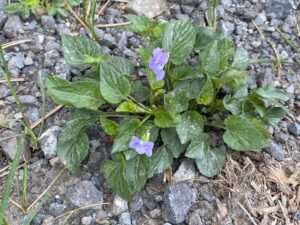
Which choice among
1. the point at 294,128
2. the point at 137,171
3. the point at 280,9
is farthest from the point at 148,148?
the point at 280,9

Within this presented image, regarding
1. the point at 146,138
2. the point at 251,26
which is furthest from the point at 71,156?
the point at 251,26

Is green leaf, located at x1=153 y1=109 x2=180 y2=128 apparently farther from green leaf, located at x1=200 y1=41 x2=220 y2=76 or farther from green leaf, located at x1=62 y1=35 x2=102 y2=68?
green leaf, located at x1=62 y1=35 x2=102 y2=68

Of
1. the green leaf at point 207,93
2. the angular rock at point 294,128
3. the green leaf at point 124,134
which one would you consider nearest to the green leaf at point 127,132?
the green leaf at point 124,134

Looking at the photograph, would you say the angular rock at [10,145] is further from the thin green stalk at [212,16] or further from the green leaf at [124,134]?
the thin green stalk at [212,16]

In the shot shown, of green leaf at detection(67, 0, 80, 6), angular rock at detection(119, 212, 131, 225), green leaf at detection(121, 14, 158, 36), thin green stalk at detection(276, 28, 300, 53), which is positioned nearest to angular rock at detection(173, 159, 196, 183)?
angular rock at detection(119, 212, 131, 225)

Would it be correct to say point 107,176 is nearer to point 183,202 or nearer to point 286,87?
point 183,202

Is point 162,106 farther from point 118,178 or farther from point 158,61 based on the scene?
A: point 118,178
